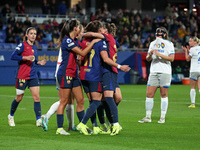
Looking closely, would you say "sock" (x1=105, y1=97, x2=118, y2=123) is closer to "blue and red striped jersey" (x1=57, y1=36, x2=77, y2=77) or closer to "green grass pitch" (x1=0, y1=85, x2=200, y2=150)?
"green grass pitch" (x1=0, y1=85, x2=200, y2=150)

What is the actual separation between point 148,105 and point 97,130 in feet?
7.95

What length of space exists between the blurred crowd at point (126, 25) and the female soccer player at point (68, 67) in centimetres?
2142

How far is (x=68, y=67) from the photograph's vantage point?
7.58m

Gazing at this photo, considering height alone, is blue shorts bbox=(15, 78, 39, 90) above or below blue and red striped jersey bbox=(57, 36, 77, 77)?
below

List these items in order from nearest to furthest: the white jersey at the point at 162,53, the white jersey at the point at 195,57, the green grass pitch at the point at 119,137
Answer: the green grass pitch at the point at 119,137, the white jersey at the point at 162,53, the white jersey at the point at 195,57

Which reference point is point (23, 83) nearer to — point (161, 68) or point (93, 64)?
point (93, 64)

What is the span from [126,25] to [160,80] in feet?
76.5

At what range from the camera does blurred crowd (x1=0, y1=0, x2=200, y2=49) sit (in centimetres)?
3019

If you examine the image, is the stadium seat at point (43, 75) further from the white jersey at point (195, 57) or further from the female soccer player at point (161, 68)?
the female soccer player at point (161, 68)

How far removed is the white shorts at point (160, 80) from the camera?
32.0 ft

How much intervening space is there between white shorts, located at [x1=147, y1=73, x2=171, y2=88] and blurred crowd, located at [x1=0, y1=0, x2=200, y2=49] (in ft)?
64.5

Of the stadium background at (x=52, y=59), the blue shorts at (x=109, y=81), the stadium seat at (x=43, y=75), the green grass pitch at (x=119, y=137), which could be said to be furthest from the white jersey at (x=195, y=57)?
the stadium seat at (x=43, y=75)

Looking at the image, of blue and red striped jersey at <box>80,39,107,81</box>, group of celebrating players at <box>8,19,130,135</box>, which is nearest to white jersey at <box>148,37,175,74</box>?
group of celebrating players at <box>8,19,130,135</box>

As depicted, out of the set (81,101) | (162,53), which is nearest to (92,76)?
(81,101)
